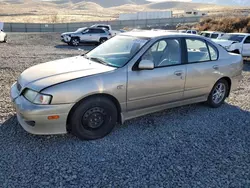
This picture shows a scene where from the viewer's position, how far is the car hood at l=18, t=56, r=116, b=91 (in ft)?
11.0

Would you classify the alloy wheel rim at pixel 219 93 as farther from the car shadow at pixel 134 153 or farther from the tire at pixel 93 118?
the tire at pixel 93 118

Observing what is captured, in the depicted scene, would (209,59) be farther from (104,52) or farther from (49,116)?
(49,116)

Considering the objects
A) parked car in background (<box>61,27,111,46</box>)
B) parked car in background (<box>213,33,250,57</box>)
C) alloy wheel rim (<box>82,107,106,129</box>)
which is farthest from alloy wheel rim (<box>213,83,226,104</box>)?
parked car in background (<box>61,27,111,46</box>)

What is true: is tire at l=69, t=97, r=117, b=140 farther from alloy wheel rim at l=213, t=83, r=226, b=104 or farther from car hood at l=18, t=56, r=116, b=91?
alloy wheel rim at l=213, t=83, r=226, b=104

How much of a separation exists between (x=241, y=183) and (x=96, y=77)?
90.0 inches

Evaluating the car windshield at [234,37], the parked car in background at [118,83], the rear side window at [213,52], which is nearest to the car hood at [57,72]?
the parked car in background at [118,83]

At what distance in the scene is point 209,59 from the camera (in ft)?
15.3

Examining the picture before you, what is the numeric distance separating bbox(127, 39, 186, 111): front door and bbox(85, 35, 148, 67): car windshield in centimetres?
22

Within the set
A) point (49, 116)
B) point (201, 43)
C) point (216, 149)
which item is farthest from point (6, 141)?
point (201, 43)

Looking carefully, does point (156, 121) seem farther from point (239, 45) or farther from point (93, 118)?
point (239, 45)

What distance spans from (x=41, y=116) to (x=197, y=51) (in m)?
3.06

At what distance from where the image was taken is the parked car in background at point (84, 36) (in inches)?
700

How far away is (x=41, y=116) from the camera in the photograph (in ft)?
10.5

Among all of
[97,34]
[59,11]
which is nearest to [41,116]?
[97,34]
